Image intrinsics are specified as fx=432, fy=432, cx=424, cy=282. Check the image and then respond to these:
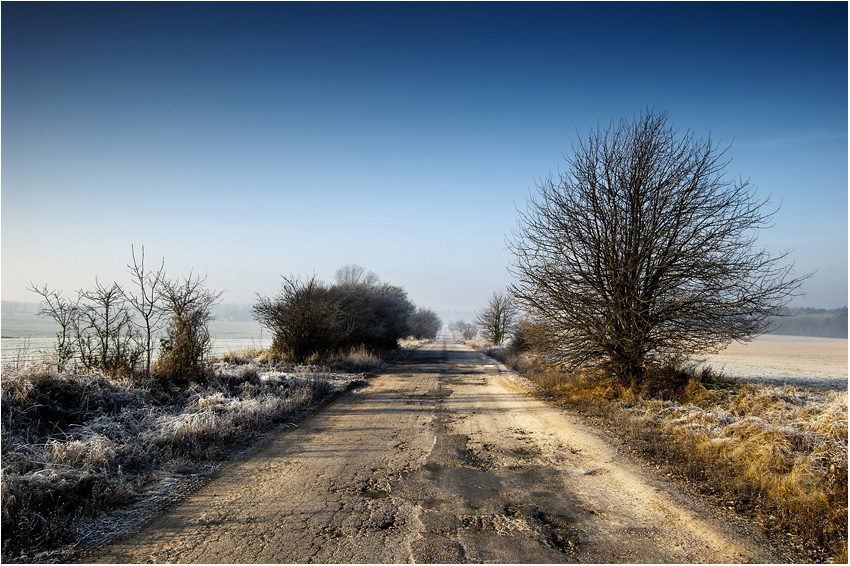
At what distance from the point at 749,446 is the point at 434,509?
4724mm

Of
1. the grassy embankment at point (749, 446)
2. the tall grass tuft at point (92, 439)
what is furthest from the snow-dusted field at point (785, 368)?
the tall grass tuft at point (92, 439)

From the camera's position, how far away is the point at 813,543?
3.74 m

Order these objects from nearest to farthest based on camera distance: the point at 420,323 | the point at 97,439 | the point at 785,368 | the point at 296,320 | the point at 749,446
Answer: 1. the point at 97,439
2. the point at 749,446
3. the point at 296,320
4. the point at 785,368
5. the point at 420,323

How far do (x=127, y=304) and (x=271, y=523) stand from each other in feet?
27.0

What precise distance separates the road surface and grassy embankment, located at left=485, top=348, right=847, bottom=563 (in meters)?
0.56

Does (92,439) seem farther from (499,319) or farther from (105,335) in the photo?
(499,319)

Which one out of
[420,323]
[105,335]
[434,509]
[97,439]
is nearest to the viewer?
[434,509]

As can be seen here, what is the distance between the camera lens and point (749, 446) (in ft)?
19.7

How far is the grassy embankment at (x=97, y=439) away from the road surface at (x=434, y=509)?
0.62 m

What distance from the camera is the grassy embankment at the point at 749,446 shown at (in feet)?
13.5

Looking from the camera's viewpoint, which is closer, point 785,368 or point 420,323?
point 785,368

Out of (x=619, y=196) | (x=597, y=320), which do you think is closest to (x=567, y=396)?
(x=597, y=320)

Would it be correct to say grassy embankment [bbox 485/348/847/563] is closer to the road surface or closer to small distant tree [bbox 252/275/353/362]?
the road surface

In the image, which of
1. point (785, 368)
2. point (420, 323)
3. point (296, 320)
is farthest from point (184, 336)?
point (420, 323)
